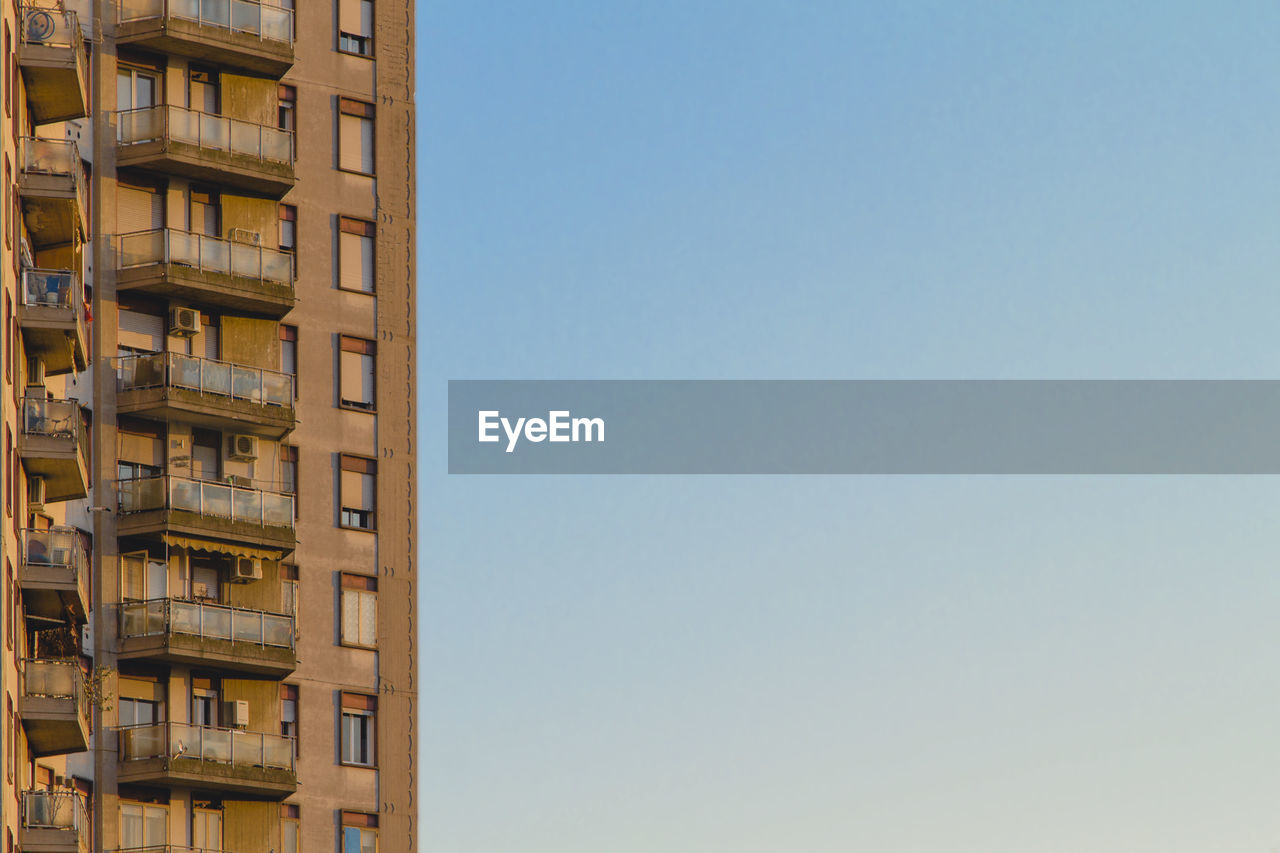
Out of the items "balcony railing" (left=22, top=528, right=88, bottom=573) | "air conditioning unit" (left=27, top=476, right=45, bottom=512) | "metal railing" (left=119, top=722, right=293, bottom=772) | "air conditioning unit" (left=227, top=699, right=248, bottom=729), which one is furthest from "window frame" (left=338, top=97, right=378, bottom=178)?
"balcony railing" (left=22, top=528, right=88, bottom=573)

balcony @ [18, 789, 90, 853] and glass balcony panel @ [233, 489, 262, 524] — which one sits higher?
glass balcony panel @ [233, 489, 262, 524]

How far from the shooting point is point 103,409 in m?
64.7

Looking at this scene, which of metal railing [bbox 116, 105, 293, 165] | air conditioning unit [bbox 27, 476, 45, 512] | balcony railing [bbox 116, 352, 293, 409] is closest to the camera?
air conditioning unit [bbox 27, 476, 45, 512]

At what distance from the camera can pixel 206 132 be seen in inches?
2660

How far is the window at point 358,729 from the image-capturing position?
6781 centimetres

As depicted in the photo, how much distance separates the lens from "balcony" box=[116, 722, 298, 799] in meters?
62.7

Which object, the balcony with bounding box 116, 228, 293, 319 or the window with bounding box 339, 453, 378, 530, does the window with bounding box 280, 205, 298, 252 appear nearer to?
the balcony with bounding box 116, 228, 293, 319

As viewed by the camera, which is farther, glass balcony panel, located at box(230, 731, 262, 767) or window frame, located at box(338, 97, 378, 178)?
window frame, located at box(338, 97, 378, 178)

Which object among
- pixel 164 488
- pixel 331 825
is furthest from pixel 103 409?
pixel 331 825

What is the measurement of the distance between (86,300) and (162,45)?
7357mm

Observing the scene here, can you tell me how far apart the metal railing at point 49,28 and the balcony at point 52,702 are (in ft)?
45.7

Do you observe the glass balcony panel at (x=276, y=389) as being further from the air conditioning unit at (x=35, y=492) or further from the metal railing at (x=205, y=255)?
the air conditioning unit at (x=35, y=492)

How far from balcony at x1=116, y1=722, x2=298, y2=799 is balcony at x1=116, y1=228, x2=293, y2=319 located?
10982mm

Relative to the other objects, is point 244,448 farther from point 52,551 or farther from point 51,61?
point 51,61
